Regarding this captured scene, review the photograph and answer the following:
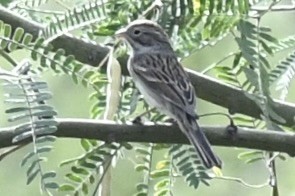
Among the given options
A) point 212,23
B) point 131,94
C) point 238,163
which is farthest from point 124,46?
point 238,163

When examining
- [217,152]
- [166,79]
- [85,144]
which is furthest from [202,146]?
[217,152]

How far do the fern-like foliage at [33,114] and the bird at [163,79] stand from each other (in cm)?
23

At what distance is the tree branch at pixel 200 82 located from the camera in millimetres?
1279

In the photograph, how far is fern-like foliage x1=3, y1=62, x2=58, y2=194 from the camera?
93cm

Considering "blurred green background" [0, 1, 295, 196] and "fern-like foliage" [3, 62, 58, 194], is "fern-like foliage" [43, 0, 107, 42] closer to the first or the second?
"fern-like foliage" [3, 62, 58, 194]

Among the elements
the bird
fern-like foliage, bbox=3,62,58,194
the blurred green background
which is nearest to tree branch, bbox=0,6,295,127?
the bird

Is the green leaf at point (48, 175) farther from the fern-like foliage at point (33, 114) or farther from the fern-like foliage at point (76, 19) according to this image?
the fern-like foliage at point (76, 19)

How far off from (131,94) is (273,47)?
18cm

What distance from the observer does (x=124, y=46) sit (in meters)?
1.39

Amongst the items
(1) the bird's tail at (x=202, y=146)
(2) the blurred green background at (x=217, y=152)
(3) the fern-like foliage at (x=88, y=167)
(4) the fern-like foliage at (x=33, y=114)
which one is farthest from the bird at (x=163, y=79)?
(2) the blurred green background at (x=217, y=152)

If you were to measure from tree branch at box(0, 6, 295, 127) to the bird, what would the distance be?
2 cm

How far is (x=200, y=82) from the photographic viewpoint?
142cm

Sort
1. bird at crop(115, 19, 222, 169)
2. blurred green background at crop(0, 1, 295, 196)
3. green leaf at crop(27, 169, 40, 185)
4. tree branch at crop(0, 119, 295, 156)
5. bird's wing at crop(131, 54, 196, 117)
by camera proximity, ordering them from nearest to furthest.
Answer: green leaf at crop(27, 169, 40, 185) < tree branch at crop(0, 119, 295, 156) < bird at crop(115, 19, 222, 169) < bird's wing at crop(131, 54, 196, 117) < blurred green background at crop(0, 1, 295, 196)

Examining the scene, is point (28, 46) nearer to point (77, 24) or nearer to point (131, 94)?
point (77, 24)
